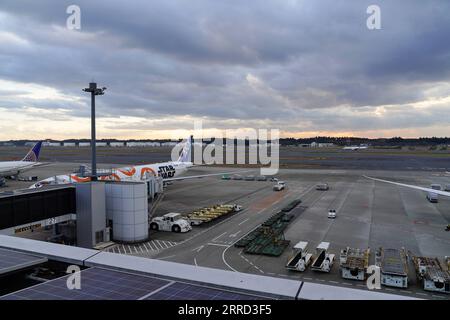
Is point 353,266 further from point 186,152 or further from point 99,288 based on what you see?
point 186,152

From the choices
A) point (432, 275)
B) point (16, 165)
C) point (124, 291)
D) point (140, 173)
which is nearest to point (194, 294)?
point (124, 291)

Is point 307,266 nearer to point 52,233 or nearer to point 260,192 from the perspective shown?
point 52,233

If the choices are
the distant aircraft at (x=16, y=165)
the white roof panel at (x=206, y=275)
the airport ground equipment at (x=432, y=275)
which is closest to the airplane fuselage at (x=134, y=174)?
→ the white roof panel at (x=206, y=275)

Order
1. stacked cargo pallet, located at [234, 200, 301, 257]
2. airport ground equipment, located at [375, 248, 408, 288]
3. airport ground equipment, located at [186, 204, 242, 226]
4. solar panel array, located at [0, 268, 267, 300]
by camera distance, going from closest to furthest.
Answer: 1. solar panel array, located at [0, 268, 267, 300]
2. airport ground equipment, located at [375, 248, 408, 288]
3. stacked cargo pallet, located at [234, 200, 301, 257]
4. airport ground equipment, located at [186, 204, 242, 226]

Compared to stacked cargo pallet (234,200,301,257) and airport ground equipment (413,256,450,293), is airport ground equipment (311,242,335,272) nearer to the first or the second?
stacked cargo pallet (234,200,301,257)

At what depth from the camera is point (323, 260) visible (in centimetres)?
3219

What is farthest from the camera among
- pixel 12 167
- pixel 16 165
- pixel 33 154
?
pixel 33 154

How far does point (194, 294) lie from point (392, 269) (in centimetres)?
2256

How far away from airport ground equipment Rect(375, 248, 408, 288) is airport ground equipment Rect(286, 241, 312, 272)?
6.29 m

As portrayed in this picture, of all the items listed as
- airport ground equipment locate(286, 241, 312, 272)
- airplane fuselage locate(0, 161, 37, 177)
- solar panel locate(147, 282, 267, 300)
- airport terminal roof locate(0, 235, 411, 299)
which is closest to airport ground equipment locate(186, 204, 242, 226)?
airport ground equipment locate(286, 241, 312, 272)

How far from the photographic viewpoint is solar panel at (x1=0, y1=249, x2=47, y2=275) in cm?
1502

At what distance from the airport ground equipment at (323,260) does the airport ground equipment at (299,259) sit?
0.72 m

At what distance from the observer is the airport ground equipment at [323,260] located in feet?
101
